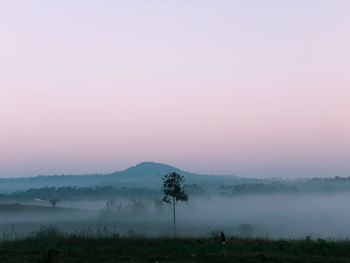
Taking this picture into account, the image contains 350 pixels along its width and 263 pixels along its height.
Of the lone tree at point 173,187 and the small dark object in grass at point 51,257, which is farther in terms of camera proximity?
the lone tree at point 173,187

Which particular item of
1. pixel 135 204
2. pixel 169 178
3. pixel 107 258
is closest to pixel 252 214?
pixel 135 204

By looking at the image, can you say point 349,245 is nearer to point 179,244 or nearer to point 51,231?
point 179,244

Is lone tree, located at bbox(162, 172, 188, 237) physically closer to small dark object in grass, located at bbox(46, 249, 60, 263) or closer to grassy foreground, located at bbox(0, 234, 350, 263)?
grassy foreground, located at bbox(0, 234, 350, 263)

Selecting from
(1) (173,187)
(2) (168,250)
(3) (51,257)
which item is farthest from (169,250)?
(1) (173,187)

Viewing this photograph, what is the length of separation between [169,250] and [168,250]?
0.20 feet

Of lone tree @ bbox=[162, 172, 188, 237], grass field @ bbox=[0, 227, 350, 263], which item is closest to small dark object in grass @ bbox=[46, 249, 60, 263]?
grass field @ bbox=[0, 227, 350, 263]

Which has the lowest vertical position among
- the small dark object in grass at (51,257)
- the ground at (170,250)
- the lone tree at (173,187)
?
the ground at (170,250)

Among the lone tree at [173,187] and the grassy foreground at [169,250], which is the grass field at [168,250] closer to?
the grassy foreground at [169,250]

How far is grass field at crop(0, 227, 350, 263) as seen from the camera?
26.0m

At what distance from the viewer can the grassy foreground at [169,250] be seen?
1021 inches

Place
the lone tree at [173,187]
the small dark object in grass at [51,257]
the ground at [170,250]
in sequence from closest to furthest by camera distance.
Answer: the small dark object in grass at [51,257], the ground at [170,250], the lone tree at [173,187]

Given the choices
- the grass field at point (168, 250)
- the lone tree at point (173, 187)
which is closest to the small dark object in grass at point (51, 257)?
the grass field at point (168, 250)

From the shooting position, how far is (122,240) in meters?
36.0

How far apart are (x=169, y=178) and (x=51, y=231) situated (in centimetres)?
1549
